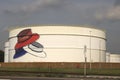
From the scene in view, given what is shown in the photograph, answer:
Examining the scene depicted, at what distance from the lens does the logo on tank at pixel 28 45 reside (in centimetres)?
11822

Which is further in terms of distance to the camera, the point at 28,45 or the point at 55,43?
the point at 28,45

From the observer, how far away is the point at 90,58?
118812 mm

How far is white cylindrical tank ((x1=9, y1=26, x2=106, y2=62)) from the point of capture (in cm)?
11688

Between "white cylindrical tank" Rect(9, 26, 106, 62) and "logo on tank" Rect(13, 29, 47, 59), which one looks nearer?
"white cylindrical tank" Rect(9, 26, 106, 62)

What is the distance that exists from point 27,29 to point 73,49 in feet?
61.1

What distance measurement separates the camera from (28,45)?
11969 cm

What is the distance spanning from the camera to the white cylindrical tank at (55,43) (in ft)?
383

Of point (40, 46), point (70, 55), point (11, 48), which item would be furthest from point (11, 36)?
point (70, 55)

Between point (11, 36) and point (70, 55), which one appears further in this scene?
point (11, 36)

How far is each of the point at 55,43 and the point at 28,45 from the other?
10223mm

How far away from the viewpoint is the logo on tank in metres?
118

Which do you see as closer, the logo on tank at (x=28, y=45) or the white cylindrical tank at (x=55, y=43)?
the white cylindrical tank at (x=55, y=43)

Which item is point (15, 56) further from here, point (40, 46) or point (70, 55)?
point (70, 55)

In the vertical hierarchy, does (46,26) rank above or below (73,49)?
above
